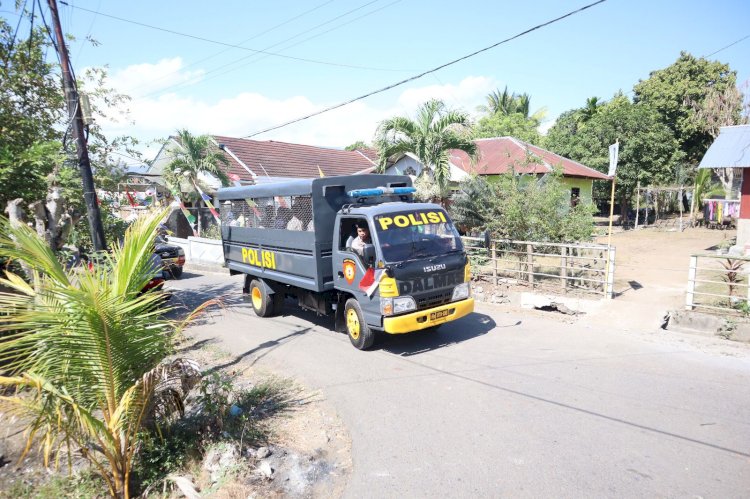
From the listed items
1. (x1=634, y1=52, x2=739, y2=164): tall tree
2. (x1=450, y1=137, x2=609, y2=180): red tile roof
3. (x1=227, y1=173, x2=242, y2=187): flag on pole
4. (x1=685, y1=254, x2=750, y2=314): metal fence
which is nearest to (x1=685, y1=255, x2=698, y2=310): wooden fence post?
(x1=685, y1=254, x2=750, y2=314): metal fence

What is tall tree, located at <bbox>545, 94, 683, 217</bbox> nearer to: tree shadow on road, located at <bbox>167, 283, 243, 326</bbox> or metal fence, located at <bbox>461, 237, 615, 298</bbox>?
metal fence, located at <bbox>461, 237, 615, 298</bbox>

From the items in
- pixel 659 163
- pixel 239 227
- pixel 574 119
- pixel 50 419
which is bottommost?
pixel 50 419

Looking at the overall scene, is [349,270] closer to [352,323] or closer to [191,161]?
[352,323]

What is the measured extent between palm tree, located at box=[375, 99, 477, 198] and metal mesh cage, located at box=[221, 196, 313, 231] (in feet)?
16.6

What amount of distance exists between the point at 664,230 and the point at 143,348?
26.7 m

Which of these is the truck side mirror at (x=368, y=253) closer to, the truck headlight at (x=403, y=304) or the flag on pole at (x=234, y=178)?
the truck headlight at (x=403, y=304)

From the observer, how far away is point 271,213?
9.42 m

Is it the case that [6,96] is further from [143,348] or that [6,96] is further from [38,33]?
[143,348]

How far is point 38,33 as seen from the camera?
10.0 meters

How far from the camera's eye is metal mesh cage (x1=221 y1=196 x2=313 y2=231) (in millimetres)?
8281

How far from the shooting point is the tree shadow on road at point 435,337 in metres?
7.58

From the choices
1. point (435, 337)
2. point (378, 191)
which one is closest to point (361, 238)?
point (378, 191)

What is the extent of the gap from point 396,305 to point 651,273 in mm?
8711

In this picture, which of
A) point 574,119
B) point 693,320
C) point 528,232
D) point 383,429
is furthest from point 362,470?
point 574,119
